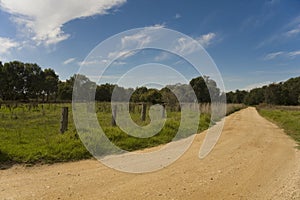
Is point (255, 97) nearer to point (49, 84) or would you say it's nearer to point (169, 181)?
point (49, 84)

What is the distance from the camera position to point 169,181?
5.13 m

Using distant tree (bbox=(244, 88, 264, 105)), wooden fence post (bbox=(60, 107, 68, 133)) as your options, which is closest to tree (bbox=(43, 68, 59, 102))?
wooden fence post (bbox=(60, 107, 68, 133))

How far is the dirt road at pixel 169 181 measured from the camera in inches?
174

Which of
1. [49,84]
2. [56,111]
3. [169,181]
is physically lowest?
[169,181]

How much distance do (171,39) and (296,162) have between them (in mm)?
5476

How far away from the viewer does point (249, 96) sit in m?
116

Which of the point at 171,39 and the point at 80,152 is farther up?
the point at 171,39

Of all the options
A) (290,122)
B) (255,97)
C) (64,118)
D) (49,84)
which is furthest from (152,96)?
(255,97)

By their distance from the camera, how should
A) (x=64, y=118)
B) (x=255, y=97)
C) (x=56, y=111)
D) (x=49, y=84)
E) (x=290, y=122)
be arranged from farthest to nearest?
(x=255, y=97)
(x=49, y=84)
(x=56, y=111)
(x=290, y=122)
(x=64, y=118)

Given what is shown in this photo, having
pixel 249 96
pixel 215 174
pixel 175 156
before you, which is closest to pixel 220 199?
pixel 215 174

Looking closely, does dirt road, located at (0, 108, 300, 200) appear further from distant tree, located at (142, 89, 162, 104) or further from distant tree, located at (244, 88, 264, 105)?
distant tree, located at (244, 88, 264, 105)

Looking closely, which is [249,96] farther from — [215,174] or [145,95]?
[215,174]

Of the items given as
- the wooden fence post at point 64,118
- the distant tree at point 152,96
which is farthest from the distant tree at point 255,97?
the wooden fence post at point 64,118

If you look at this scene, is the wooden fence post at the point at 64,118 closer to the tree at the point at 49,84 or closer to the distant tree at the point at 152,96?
the distant tree at the point at 152,96
